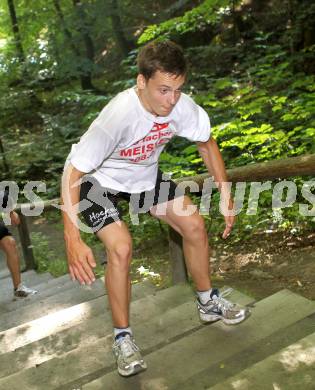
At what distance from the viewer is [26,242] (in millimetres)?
6867

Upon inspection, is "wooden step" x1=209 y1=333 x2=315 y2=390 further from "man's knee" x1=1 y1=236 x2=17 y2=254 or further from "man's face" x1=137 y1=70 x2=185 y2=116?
"man's knee" x1=1 y1=236 x2=17 y2=254

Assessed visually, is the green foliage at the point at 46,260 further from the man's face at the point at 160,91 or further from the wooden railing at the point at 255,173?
the man's face at the point at 160,91

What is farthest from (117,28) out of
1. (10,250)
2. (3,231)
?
(10,250)

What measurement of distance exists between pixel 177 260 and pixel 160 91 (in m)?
1.90

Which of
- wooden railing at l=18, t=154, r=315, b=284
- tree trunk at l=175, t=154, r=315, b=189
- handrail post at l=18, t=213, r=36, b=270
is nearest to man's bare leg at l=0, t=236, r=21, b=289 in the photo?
handrail post at l=18, t=213, r=36, b=270

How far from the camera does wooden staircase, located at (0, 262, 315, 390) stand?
2285mm

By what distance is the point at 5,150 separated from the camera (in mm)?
14508

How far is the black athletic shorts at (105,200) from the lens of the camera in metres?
2.79

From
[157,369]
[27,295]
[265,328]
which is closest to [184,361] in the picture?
[157,369]

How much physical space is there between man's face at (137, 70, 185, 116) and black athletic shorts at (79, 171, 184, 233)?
0.58 metres

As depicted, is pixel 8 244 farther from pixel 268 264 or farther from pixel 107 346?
pixel 268 264

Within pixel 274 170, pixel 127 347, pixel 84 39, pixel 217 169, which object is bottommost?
pixel 127 347

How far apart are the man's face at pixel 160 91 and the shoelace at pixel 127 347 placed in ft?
4.43

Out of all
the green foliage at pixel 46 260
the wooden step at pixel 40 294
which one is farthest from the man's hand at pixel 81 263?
the green foliage at pixel 46 260
